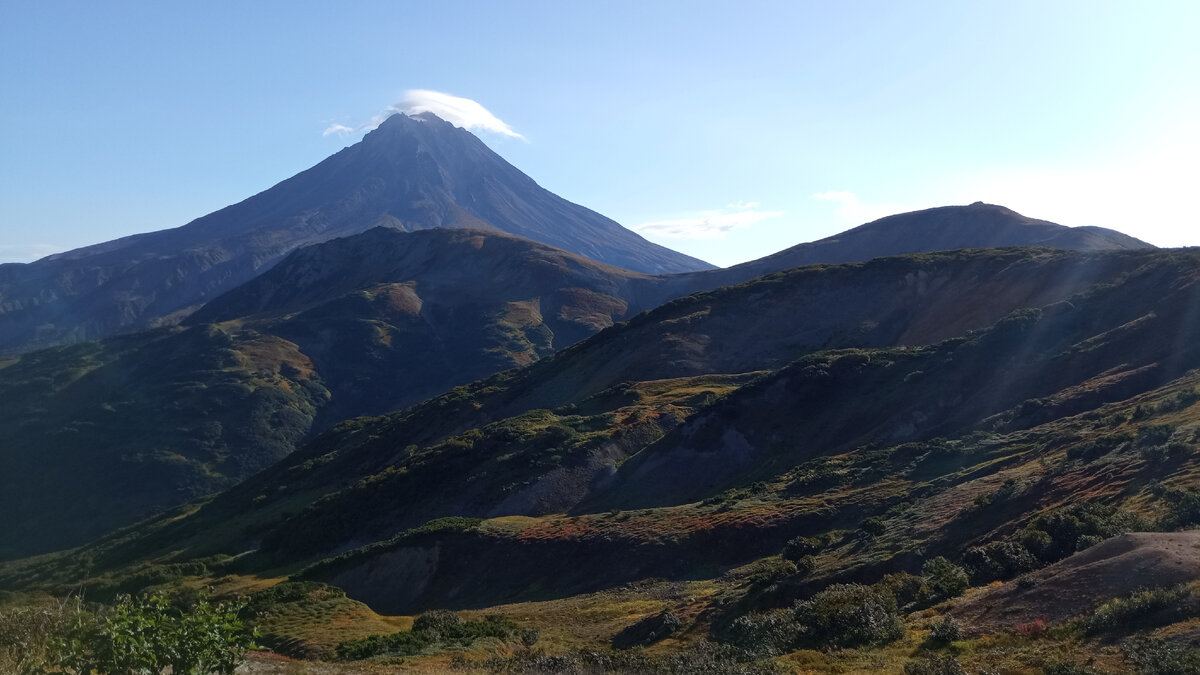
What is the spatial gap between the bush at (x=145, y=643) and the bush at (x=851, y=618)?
29.5ft

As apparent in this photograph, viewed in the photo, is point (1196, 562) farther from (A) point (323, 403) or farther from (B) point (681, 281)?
(B) point (681, 281)

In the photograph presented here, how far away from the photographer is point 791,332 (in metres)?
62.3

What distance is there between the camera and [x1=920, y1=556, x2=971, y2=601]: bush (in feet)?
46.2

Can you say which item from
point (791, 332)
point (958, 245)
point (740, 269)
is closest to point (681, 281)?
point (740, 269)

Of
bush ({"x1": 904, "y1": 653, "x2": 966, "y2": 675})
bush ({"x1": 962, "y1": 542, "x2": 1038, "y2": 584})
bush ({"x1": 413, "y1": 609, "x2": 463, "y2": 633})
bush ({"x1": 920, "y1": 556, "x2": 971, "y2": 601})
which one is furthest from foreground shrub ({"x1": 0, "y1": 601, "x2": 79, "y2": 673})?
bush ({"x1": 962, "y1": 542, "x2": 1038, "y2": 584})

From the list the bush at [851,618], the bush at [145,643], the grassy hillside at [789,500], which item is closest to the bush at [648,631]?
the grassy hillside at [789,500]

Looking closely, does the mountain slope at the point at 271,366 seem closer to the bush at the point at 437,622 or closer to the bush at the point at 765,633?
the bush at the point at 437,622

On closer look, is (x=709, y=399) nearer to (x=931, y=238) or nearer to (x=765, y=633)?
(x=765, y=633)

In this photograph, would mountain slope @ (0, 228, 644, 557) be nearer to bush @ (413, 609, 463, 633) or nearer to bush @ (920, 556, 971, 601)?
bush @ (413, 609, 463, 633)

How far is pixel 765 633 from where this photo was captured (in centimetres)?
1415

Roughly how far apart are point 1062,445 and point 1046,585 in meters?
12.0

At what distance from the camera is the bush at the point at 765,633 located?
13.3 metres

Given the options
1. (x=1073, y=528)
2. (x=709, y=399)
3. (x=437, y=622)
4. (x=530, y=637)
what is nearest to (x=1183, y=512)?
(x=1073, y=528)

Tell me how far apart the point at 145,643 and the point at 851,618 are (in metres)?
10.2
